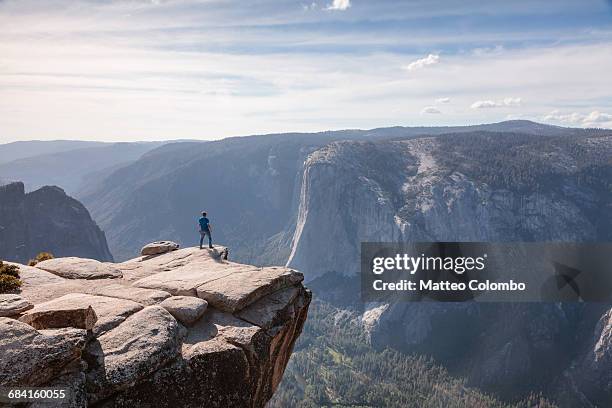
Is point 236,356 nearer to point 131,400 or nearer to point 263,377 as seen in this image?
point 263,377

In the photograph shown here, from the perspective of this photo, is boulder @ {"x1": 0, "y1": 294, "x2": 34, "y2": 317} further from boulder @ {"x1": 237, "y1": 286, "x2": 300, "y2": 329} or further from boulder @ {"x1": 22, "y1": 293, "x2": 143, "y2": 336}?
boulder @ {"x1": 237, "y1": 286, "x2": 300, "y2": 329}

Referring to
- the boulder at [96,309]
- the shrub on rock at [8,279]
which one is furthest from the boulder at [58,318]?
the shrub on rock at [8,279]

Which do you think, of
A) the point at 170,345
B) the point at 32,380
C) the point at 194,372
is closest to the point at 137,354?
the point at 170,345

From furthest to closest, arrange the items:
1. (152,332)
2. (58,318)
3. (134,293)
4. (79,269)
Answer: (79,269) → (134,293) → (152,332) → (58,318)

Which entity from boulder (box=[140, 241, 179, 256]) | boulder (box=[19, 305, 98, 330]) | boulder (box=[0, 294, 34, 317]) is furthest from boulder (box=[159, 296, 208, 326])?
boulder (box=[140, 241, 179, 256])

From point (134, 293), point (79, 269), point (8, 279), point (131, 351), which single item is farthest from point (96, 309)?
point (79, 269)

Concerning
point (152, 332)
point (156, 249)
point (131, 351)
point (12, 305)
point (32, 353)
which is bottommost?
point (131, 351)

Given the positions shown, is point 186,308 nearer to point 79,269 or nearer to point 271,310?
point 271,310

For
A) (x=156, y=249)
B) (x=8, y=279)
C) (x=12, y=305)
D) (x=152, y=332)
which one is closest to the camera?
(x=12, y=305)
